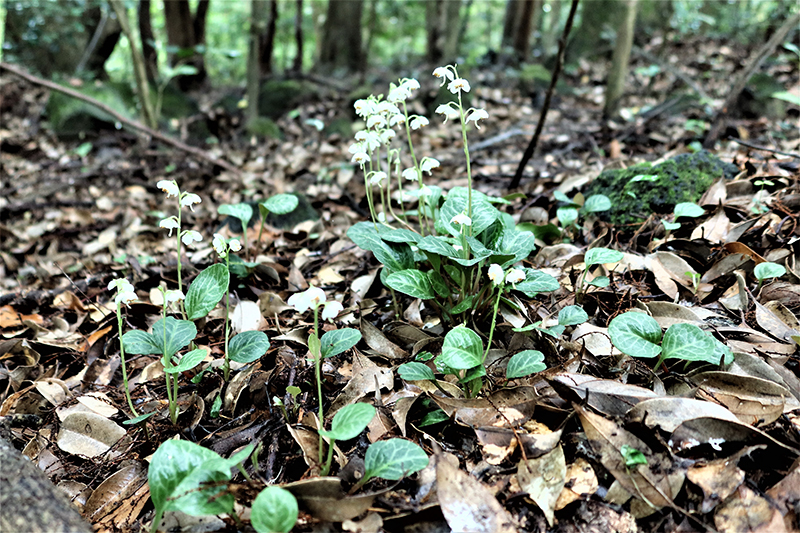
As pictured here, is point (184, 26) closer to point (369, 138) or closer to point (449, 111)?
point (369, 138)

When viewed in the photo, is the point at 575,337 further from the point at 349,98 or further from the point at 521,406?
the point at 349,98

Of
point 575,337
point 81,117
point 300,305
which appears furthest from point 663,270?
point 81,117

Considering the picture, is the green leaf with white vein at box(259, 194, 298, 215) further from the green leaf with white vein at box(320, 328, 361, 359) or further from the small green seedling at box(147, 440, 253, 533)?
the small green seedling at box(147, 440, 253, 533)

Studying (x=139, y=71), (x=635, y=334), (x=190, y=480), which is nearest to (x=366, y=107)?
(x=635, y=334)

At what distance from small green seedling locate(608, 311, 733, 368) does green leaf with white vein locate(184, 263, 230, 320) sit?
1250 millimetres

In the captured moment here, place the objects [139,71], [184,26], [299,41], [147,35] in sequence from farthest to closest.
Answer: [299,41], [184,26], [147,35], [139,71]

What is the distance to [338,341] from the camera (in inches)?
59.9

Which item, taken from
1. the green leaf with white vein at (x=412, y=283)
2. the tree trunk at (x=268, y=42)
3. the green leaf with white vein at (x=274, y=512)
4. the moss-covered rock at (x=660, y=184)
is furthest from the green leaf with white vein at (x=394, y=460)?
the tree trunk at (x=268, y=42)

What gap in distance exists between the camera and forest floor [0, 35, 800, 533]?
1202 mm

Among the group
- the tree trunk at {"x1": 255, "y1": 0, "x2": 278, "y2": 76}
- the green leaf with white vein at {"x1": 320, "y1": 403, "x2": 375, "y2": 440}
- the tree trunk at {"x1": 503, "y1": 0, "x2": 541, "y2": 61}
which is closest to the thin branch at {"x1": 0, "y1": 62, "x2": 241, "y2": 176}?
the green leaf with white vein at {"x1": 320, "y1": 403, "x2": 375, "y2": 440}

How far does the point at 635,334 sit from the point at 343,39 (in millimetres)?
8925

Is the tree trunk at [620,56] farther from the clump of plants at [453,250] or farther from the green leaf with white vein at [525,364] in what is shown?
the green leaf with white vein at [525,364]

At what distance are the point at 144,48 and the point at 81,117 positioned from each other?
1.56 metres

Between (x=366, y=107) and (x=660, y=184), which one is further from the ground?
(x=366, y=107)
